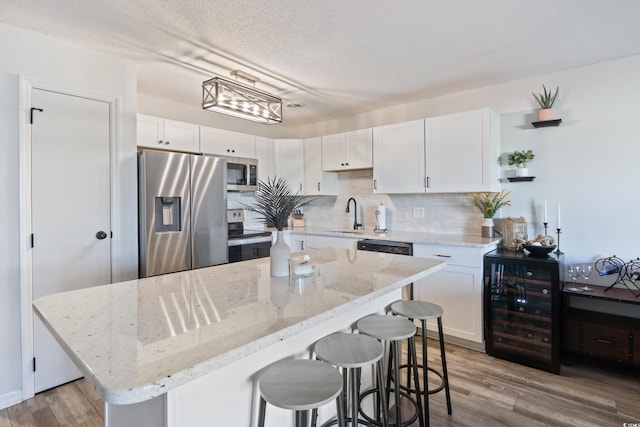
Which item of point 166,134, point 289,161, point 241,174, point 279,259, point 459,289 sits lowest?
point 459,289

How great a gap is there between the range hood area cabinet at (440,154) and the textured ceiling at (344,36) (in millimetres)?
427

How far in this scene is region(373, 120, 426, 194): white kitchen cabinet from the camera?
3.42 meters

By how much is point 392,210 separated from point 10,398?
3673 mm

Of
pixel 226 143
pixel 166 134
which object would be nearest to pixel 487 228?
pixel 226 143

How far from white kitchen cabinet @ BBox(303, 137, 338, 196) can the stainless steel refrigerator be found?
4.65 ft

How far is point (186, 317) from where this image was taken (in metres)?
1.08

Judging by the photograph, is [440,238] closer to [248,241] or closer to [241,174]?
[248,241]

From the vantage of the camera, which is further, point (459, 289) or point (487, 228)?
point (487, 228)

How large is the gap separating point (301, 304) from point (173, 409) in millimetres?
501

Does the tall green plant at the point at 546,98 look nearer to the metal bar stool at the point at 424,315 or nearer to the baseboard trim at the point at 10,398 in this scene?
the metal bar stool at the point at 424,315

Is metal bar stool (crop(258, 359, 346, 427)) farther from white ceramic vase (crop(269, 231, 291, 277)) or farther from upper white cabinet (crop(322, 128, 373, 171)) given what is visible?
upper white cabinet (crop(322, 128, 373, 171))

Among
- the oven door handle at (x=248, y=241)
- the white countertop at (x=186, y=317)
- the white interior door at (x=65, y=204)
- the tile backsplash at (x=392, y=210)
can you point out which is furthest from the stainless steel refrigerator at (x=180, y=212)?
the white countertop at (x=186, y=317)

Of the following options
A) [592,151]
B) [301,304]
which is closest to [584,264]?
[592,151]

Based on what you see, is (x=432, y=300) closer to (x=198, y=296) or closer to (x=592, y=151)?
(x=592, y=151)
